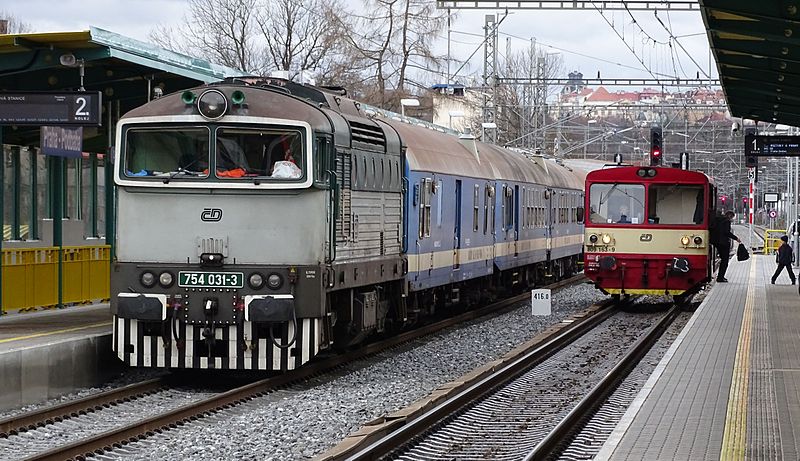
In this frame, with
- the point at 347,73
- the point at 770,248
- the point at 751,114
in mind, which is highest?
the point at 347,73

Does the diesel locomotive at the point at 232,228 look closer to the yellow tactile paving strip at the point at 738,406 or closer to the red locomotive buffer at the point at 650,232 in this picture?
the yellow tactile paving strip at the point at 738,406

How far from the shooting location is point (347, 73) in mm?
47938

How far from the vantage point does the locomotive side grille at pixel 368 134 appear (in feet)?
51.4

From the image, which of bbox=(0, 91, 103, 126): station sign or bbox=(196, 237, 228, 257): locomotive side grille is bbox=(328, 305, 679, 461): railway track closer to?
bbox=(196, 237, 228, 257): locomotive side grille

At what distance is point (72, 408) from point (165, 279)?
6.95 ft

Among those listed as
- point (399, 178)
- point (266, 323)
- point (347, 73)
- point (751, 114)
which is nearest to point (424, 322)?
point (399, 178)

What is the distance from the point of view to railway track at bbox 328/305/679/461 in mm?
10500

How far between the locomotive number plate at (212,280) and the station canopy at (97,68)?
334 cm

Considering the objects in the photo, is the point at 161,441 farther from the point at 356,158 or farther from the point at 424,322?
the point at 424,322

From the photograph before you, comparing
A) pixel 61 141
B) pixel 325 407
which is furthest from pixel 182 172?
pixel 61 141

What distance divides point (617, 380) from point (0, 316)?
832 cm

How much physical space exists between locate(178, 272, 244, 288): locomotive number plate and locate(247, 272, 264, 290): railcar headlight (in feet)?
0.32

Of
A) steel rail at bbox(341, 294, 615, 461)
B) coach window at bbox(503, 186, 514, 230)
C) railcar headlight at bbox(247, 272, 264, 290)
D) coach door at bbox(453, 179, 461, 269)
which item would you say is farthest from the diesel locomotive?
coach window at bbox(503, 186, 514, 230)

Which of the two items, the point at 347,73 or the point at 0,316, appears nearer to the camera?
the point at 0,316
